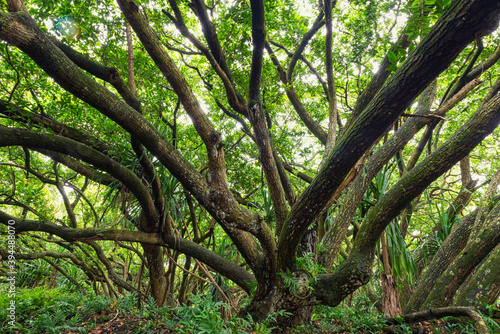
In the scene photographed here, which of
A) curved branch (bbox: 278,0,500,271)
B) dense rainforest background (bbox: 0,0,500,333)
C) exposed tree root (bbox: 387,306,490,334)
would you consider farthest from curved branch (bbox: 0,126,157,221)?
exposed tree root (bbox: 387,306,490,334)

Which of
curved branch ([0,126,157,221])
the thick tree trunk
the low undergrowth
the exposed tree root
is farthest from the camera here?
the thick tree trunk

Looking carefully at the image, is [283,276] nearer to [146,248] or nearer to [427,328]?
[427,328]

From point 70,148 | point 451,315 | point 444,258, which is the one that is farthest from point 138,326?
point 444,258

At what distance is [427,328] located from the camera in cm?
215

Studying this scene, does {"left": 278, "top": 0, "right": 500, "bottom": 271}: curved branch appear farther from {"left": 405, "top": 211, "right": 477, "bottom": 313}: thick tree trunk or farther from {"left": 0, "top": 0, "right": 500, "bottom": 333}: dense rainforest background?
{"left": 405, "top": 211, "right": 477, "bottom": 313}: thick tree trunk

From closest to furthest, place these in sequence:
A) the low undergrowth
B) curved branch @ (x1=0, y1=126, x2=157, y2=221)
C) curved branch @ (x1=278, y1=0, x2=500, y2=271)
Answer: curved branch @ (x1=278, y1=0, x2=500, y2=271) → the low undergrowth → curved branch @ (x1=0, y1=126, x2=157, y2=221)

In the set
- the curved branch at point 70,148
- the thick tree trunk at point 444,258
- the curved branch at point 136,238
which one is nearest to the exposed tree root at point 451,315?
the thick tree trunk at point 444,258

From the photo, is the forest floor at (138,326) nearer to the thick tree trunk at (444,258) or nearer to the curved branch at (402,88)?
the thick tree trunk at (444,258)

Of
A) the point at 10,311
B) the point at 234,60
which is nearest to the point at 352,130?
the point at 234,60

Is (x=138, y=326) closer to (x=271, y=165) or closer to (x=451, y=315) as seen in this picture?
(x=271, y=165)

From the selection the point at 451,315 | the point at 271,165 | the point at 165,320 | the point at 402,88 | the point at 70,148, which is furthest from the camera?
the point at 271,165

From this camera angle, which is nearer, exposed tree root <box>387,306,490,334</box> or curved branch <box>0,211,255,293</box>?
exposed tree root <box>387,306,490,334</box>

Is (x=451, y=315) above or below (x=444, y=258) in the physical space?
below

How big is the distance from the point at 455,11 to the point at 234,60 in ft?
9.39
